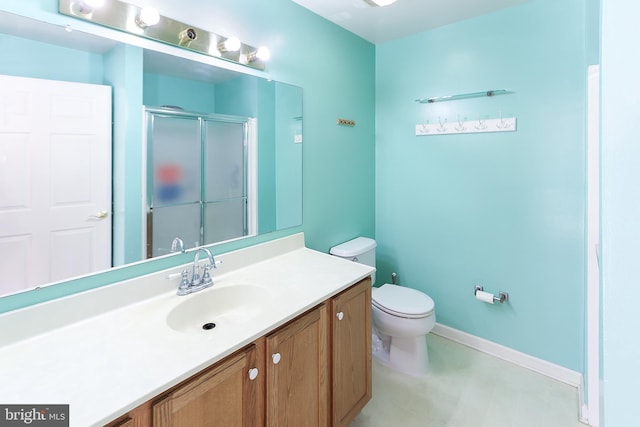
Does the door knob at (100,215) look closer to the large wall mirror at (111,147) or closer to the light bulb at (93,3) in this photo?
the large wall mirror at (111,147)

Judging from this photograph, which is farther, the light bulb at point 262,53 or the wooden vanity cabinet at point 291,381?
the light bulb at point 262,53

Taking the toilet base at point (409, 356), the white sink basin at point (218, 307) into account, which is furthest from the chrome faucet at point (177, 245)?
the toilet base at point (409, 356)

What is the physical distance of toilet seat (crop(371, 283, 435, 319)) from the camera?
1.93 meters

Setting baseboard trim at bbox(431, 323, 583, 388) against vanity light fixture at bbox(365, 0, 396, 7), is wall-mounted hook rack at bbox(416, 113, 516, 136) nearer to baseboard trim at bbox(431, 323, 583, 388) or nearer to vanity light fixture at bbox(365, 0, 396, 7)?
vanity light fixture at bbox(365, 0, 396, 7)

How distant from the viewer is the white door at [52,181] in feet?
3.26

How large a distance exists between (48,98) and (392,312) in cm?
201

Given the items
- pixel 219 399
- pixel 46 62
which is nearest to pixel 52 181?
pixel 46 62

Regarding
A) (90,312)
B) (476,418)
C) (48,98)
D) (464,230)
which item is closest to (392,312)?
(476,418)

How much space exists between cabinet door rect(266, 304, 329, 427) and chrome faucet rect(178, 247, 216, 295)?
1.55 ft

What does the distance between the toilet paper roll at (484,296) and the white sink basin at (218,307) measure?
166 cm

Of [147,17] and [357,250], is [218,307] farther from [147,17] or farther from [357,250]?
[147,17]

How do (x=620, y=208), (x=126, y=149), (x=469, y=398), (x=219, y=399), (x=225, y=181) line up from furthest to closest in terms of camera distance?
1. (x=469, y=398)
2. (x=225, y=181)
3. (x=126, y=149)
4. (x=219, y=399)
5. (x=620, y=208)

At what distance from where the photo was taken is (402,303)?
6.68ft

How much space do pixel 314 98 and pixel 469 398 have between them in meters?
2.16
